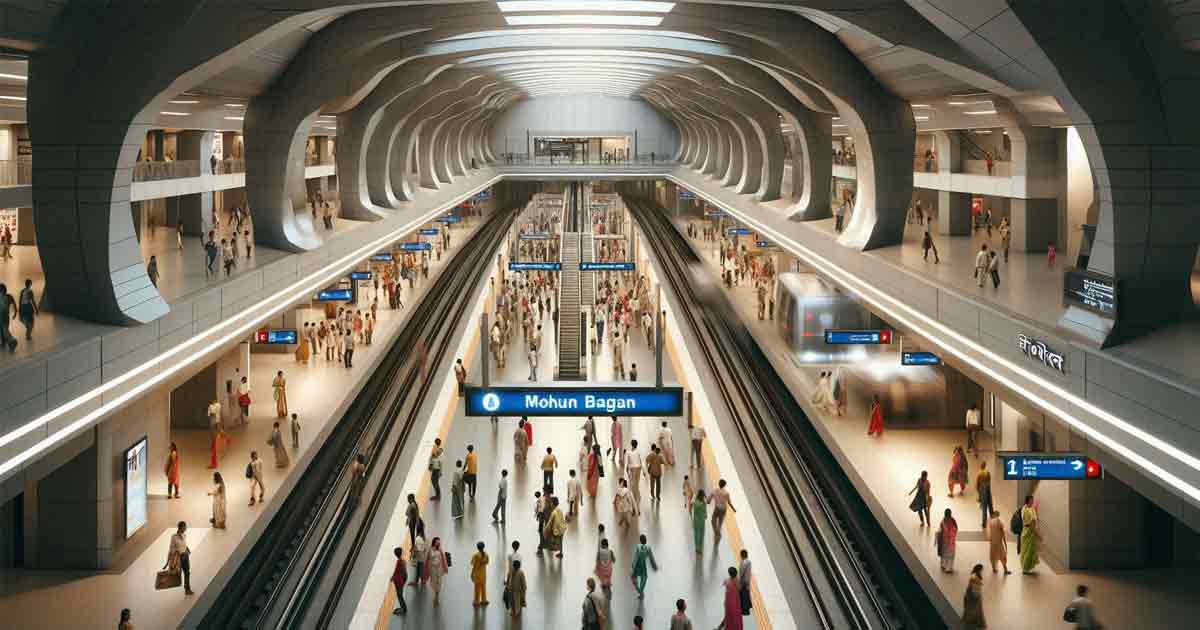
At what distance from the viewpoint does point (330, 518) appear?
1590 centimetres

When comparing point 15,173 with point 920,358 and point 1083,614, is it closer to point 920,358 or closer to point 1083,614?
point 920,358

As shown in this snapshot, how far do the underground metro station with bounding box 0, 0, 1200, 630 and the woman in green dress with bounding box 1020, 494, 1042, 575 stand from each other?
5cm

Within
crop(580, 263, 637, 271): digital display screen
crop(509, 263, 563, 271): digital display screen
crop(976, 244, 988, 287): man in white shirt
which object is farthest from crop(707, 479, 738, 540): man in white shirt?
crop(509, 263, 563, 271): digital display screen

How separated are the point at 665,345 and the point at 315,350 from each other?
9696 mm

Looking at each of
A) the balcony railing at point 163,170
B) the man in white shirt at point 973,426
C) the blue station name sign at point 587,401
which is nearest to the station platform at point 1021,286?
the man in white shirt at point 973,426

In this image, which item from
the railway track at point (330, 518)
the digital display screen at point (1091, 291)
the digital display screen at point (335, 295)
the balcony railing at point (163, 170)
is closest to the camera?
the digital display screen at point (1091, 291)

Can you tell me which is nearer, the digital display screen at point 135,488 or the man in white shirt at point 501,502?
the digital display screen at point 135,488

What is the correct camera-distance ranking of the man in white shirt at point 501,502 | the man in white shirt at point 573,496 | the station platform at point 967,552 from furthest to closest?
the man in white shirt at point 573,496 → the man in white shirt at point 501,502 → the station platform at point 967,552

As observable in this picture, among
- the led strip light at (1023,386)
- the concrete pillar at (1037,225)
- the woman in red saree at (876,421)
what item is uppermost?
the concrete pillar at (1037,225)

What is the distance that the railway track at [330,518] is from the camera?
1271cm

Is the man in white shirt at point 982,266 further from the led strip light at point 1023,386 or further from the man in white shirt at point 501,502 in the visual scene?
the man in white shirt at point 501,502

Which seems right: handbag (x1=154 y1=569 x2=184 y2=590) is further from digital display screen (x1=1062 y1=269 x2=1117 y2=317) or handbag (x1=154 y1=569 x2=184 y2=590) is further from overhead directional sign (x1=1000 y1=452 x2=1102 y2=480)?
digital display screen (x1=1062 y1=269 x2=1117 y2=317)

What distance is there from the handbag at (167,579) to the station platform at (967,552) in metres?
8.80

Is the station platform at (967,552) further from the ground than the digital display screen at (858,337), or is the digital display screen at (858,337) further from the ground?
the digital display screen at (858,337)
